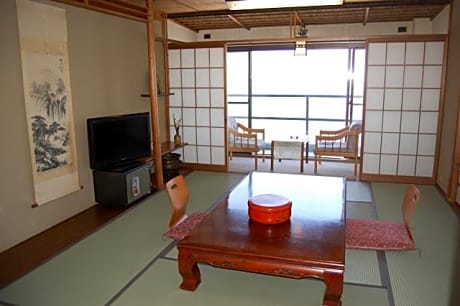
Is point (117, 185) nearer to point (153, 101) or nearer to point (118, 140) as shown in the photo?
point (118, 140)

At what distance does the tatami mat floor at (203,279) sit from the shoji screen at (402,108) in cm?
177

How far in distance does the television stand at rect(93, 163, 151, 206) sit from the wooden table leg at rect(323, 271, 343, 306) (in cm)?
279

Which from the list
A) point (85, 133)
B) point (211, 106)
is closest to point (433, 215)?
point (211, 106)

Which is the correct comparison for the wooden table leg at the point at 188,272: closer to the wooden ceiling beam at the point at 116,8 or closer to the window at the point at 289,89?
the wooden ceiling beam at the point at 116,8

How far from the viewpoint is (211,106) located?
641 cm

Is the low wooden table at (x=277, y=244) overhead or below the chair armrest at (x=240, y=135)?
below

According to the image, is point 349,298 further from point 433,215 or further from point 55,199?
point 55,199

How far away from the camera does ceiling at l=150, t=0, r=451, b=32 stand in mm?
5312

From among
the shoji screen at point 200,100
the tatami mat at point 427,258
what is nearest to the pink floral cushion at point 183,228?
the tatami mat at point 427,258

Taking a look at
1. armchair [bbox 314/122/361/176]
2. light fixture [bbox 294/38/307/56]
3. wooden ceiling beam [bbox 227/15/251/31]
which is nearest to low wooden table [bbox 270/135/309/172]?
armchair [bbox 314/122/361/176]

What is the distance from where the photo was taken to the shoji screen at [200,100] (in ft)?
20.6

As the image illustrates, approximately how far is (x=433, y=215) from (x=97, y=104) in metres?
4.06

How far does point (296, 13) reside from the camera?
620 cm

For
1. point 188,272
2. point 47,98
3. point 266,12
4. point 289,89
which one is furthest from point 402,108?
point 47,98
